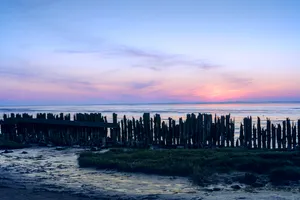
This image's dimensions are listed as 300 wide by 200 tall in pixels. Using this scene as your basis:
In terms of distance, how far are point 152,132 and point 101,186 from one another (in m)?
9.57

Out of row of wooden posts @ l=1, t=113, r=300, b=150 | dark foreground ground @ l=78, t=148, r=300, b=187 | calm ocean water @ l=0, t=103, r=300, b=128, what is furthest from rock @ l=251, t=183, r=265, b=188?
calm ocean water @ l=0, t=103, r=300, b=128

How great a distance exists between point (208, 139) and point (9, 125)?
12918 mm

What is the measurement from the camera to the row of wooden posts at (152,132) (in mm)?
18312

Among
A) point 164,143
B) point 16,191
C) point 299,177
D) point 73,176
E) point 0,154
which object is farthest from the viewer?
point 164,143

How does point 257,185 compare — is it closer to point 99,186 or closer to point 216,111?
point 99,186

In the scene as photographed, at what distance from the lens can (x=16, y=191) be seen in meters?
10.5

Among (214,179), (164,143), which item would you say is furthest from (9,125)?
(214,179)

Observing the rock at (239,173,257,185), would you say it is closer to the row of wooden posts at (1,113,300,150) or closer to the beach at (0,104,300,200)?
the beach at (0,104,300,200)

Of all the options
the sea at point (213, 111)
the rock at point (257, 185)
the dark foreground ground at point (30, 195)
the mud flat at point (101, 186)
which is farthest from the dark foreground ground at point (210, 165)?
the sea at point (213, 111)

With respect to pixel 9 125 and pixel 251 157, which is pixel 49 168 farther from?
pixel 9 125

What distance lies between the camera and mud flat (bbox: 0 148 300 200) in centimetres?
989

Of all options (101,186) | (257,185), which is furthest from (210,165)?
(101,186)

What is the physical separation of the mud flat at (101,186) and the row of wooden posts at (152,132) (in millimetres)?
6232

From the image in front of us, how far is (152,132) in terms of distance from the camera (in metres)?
20.7
